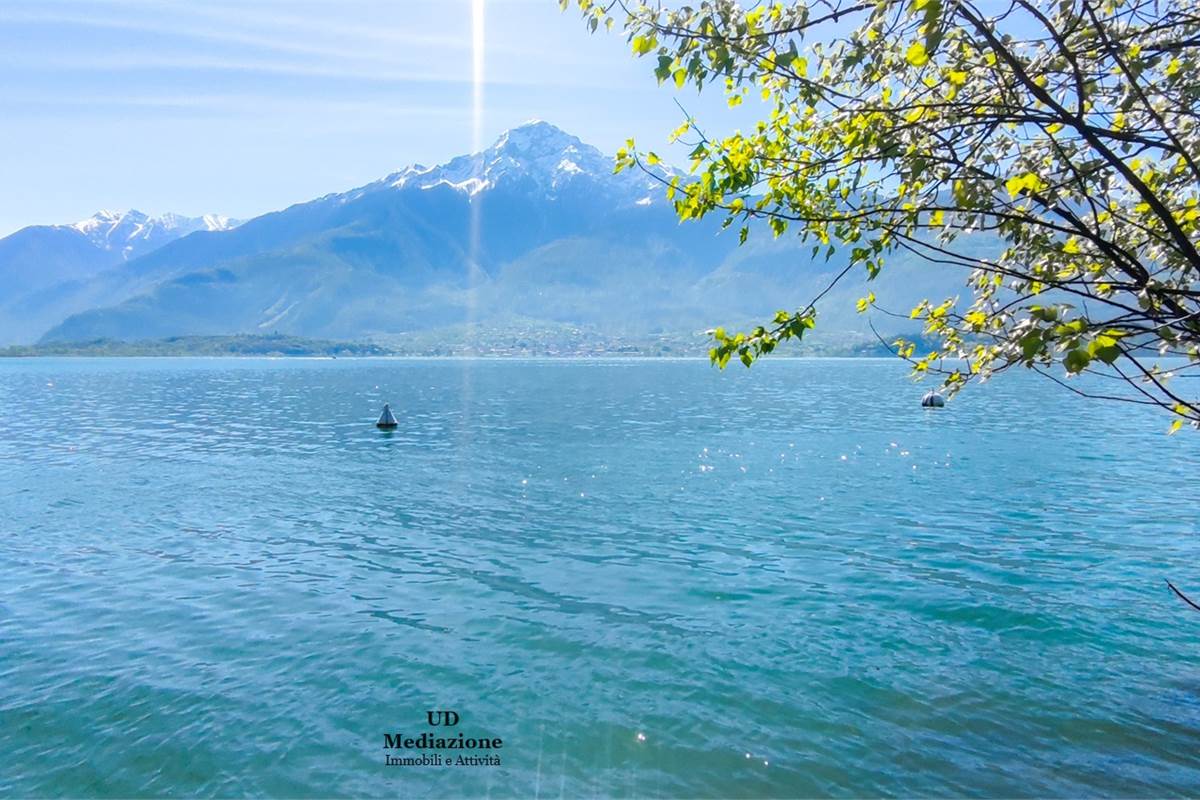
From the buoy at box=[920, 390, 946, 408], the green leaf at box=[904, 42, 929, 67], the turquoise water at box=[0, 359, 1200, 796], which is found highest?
the green leaf at box=[904, 42, 929, 67]

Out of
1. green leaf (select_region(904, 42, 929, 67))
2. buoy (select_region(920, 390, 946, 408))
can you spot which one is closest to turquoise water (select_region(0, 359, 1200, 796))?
green leaf (select_region(904, 42, 929, 67))

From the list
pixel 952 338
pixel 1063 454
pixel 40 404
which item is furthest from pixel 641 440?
pixel 40 404

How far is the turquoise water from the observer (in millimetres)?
14008

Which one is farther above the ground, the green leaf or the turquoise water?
the green leaf

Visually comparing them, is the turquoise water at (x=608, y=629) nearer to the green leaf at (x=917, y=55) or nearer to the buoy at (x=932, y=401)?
the green leaf at (x=917, y=55)

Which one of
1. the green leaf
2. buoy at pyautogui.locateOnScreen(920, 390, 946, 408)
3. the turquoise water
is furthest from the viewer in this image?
buoy at pyautogui.locateOnScreen(920, 390, 946, 408)

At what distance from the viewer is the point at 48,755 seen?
14180mm

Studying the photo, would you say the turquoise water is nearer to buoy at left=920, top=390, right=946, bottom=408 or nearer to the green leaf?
the green leaf

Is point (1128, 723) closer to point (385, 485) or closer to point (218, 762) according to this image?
point (218, 762)

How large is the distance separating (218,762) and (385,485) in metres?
30.4

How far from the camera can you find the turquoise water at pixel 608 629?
1401 centimetres

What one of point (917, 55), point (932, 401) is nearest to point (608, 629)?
point (917, 55)

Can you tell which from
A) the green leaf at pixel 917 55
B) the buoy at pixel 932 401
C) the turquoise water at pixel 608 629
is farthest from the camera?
the buoy at pixel 932 401

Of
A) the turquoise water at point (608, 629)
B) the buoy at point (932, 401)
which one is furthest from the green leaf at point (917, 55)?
the buoy at point (932, 401)
